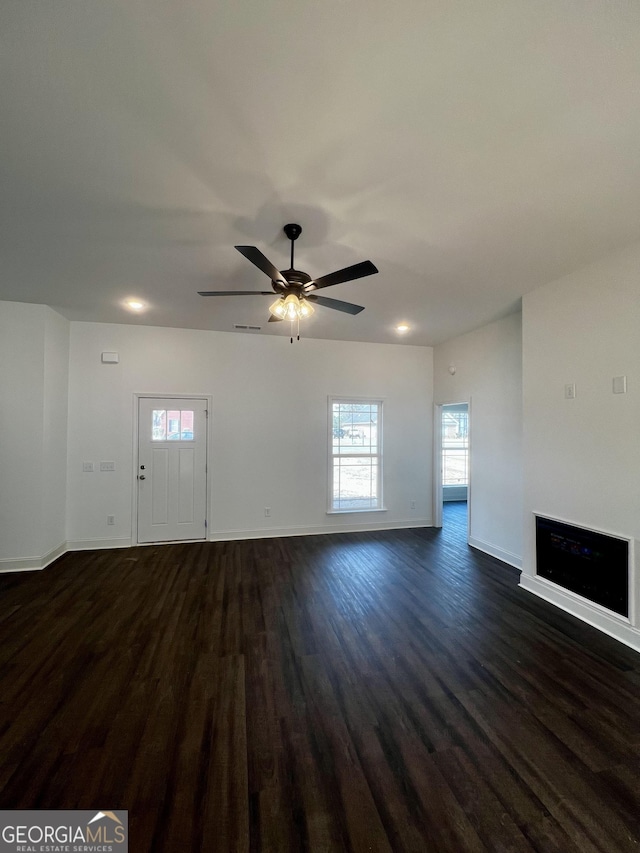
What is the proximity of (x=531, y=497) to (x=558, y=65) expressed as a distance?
124 inches

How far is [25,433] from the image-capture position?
371cm

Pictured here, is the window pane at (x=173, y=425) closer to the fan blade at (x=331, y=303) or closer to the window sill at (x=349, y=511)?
the window sill at (x=349, y=511)

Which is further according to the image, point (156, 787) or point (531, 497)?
point (531, 497)

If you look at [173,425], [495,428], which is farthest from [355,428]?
[173,425]

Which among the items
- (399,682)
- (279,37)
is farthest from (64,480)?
(279,37)

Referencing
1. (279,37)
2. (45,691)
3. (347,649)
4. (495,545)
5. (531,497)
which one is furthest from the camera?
(495,545)

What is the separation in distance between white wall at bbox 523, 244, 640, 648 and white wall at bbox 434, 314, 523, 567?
0.56 metres

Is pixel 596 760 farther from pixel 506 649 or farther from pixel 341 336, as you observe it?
pixel 341 336

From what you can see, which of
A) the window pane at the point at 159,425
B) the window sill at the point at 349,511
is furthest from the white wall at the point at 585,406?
the window pane at the point at 159,425

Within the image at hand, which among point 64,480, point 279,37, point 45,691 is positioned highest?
point 279,37

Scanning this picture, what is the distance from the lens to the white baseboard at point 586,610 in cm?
244

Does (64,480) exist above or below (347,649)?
above

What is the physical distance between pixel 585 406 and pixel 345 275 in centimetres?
235

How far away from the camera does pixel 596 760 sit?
5.10 ft
